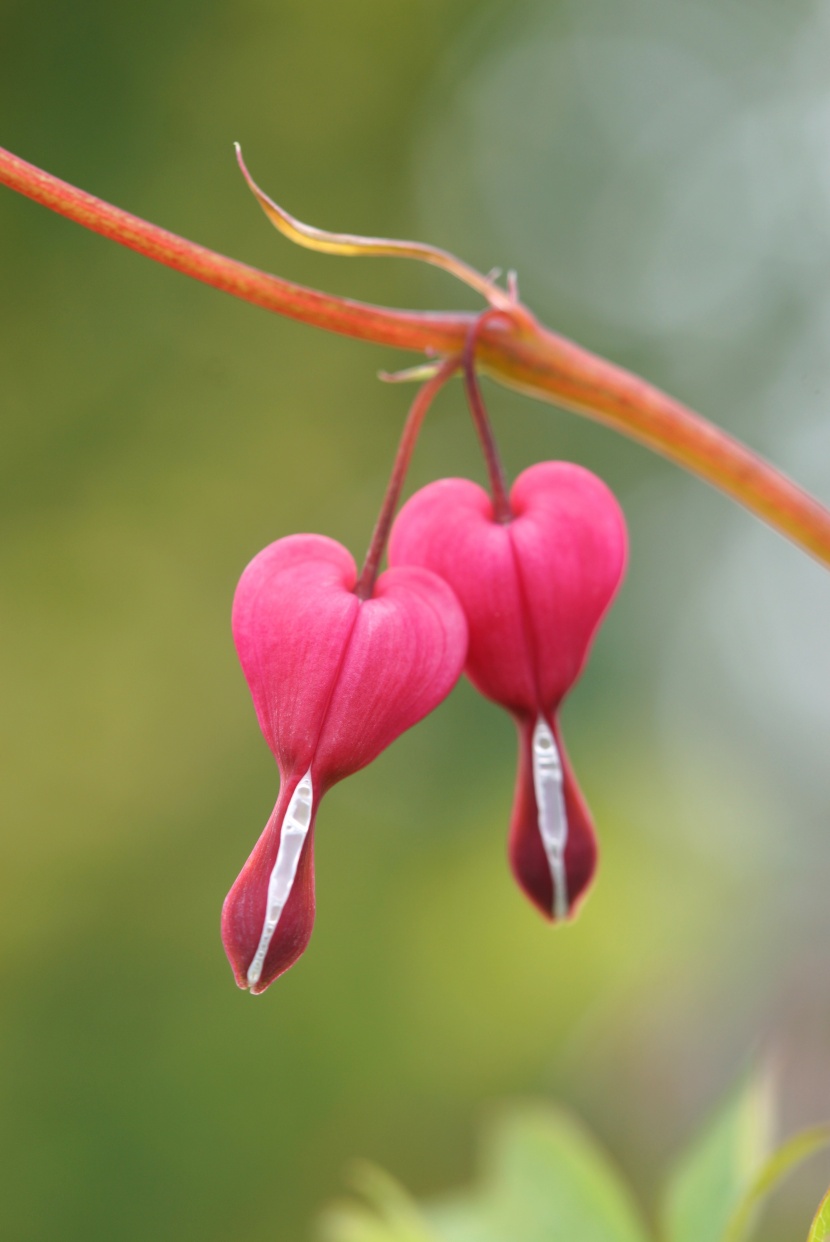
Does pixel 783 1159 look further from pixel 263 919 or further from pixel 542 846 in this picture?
pixel 263 919

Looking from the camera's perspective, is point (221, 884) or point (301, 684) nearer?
point (301, 684)

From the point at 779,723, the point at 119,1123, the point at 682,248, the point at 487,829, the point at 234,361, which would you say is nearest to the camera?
the point at 119,1123

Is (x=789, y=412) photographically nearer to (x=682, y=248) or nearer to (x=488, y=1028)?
(x=682, y=248)

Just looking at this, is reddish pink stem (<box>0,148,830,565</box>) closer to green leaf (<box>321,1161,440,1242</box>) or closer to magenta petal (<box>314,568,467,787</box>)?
magenta petal (<box>314,568,467,787</box>)

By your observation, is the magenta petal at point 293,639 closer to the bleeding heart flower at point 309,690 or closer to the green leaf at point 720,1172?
the bleeding heart flower at point 309,690

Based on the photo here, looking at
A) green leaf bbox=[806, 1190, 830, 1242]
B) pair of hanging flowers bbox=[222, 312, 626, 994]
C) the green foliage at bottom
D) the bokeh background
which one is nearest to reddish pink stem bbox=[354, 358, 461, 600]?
pair of hanging flowers bbox=[222, 312, 626, 994]

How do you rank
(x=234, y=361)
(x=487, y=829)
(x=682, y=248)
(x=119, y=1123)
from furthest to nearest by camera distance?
(x=682, y=248), (x=234, y=361), (x=487, y=829), (x=119, y=1123)

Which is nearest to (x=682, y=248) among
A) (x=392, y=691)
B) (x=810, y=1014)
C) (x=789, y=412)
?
(x=789, y=412)

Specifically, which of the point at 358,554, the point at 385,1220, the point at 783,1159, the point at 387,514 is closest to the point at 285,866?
the point at 387,514
